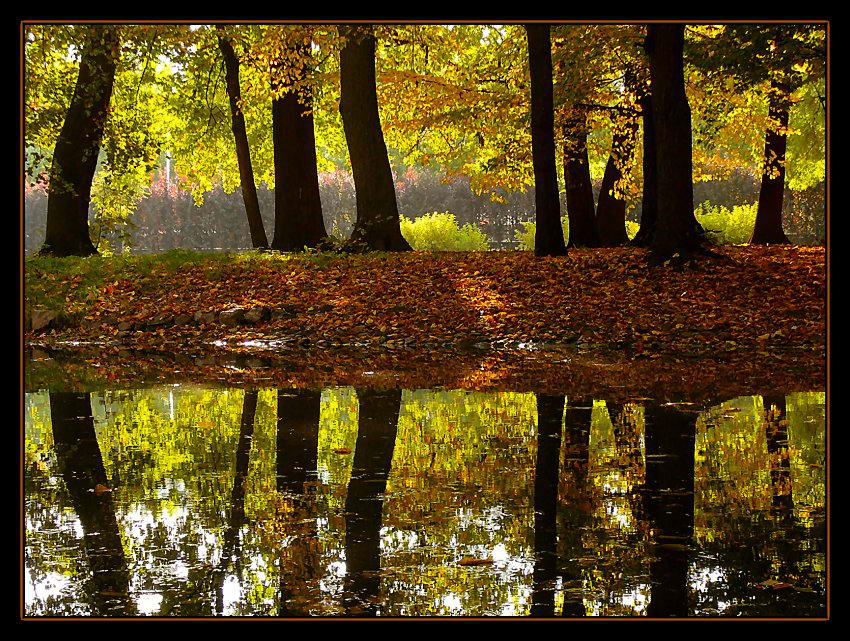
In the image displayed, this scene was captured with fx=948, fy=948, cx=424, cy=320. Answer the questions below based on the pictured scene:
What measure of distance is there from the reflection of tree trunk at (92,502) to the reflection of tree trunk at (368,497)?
3.19ft

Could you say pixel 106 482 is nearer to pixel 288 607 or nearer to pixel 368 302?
pixel 288 607

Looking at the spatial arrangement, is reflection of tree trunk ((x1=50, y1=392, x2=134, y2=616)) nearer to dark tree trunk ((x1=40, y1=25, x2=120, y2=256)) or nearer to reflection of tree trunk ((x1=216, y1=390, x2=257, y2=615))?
reflection of tree trunk ((x1=216, y1=390, x2=257, y2=615))

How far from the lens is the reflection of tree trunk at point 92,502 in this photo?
13.5 ft

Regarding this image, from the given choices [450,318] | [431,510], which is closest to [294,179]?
[450,318]

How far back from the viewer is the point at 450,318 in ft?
47.9

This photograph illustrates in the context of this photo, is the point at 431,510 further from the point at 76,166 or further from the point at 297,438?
the point at 76,166

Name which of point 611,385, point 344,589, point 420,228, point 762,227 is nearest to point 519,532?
point 344,589

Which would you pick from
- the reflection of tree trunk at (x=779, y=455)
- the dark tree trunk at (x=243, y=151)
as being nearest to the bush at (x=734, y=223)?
the dark tree trunk at (x=243, y=151)

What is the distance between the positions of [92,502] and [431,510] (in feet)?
6.59

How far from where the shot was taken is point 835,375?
29.0ft

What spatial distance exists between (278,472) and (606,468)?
2.17 meters

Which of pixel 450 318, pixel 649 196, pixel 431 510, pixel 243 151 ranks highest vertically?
pixel 243 151

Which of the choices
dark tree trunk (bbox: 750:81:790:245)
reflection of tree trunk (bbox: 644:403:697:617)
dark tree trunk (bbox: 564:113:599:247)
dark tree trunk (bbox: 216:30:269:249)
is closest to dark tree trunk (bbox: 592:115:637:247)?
dark tree trunk (bbox: 564:113:599:247)

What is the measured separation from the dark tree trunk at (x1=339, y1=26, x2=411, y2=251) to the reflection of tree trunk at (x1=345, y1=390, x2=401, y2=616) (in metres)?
10.7
